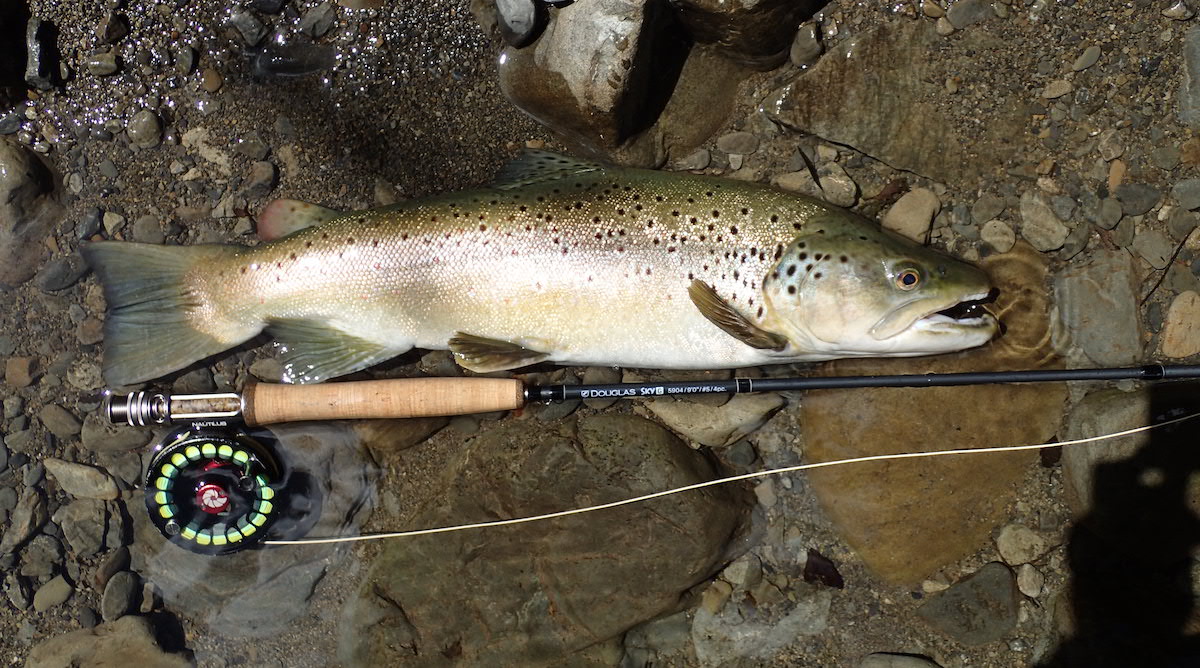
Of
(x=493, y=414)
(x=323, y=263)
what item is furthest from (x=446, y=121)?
(x=493, y=414)

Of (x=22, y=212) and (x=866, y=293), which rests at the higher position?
(x=22, y=212)

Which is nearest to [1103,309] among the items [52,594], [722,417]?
[722,417]

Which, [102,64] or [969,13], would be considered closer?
[969,13]

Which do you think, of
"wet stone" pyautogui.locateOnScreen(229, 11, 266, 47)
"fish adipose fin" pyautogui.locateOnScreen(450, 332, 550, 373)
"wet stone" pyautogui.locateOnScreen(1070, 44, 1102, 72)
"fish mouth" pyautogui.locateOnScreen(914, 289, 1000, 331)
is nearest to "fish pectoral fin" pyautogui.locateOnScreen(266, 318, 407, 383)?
"fish adipose fin" pyautogui.locateOnScreen(450, 332, 550, 373)

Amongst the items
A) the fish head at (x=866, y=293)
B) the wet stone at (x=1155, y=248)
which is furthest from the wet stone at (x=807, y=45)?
the wet stone at (x=1155, y=248)

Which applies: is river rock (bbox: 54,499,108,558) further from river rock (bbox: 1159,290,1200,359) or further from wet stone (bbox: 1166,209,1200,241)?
wet stone (bbox: 1166,209,1200,241)

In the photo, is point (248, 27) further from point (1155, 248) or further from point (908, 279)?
point (1155, 248)

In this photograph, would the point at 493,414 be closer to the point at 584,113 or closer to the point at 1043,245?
the point at 584,113
